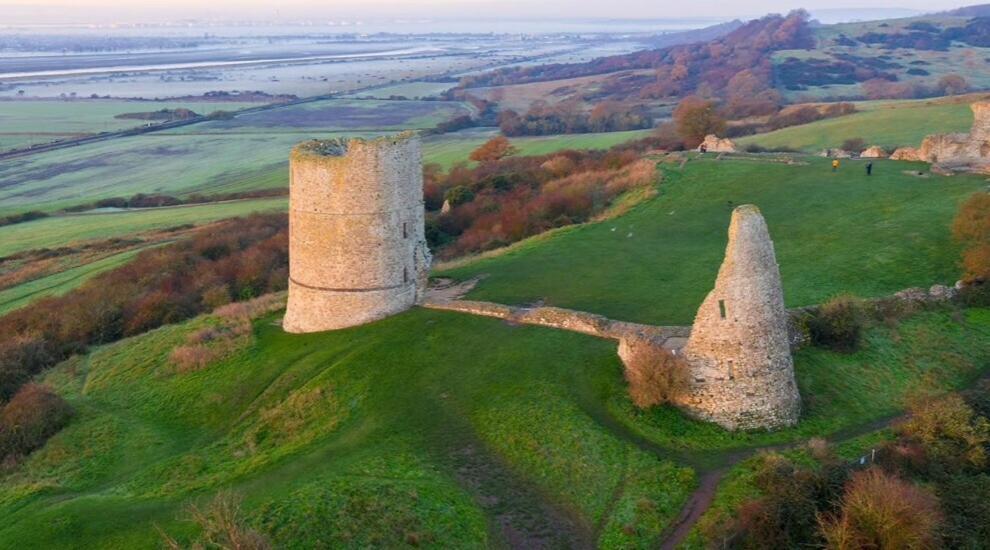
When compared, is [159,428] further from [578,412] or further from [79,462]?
[578,412]

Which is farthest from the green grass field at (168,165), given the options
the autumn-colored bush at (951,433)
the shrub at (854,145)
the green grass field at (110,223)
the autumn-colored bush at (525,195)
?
the autumn-colored bush at (951,433)

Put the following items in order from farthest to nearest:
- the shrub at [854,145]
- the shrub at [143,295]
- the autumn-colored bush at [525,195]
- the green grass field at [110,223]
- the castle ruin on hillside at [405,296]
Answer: the green grass field at [110,223] → the shrub at [854,145] → the autumn-colored bush at [525,195] → the shrub at [143,295] → the castle ruin on hillside at [405,296]

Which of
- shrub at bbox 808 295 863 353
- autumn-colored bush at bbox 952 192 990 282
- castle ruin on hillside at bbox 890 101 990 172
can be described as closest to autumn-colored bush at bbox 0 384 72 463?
shrub at bbox 808 295 863 353

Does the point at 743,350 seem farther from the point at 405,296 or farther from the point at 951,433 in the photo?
the point at 405,296

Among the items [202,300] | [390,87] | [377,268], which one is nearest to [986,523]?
[377,268]

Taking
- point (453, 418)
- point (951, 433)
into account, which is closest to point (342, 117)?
point (453, 418)

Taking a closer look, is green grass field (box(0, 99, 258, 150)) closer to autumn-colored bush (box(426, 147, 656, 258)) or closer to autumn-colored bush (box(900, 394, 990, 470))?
autumn-colored bush (box(426, 147, 656, 258))

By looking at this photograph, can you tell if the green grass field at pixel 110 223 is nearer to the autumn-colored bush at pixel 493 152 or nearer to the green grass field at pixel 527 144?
the autumn-colored bush at pixel 493 152
